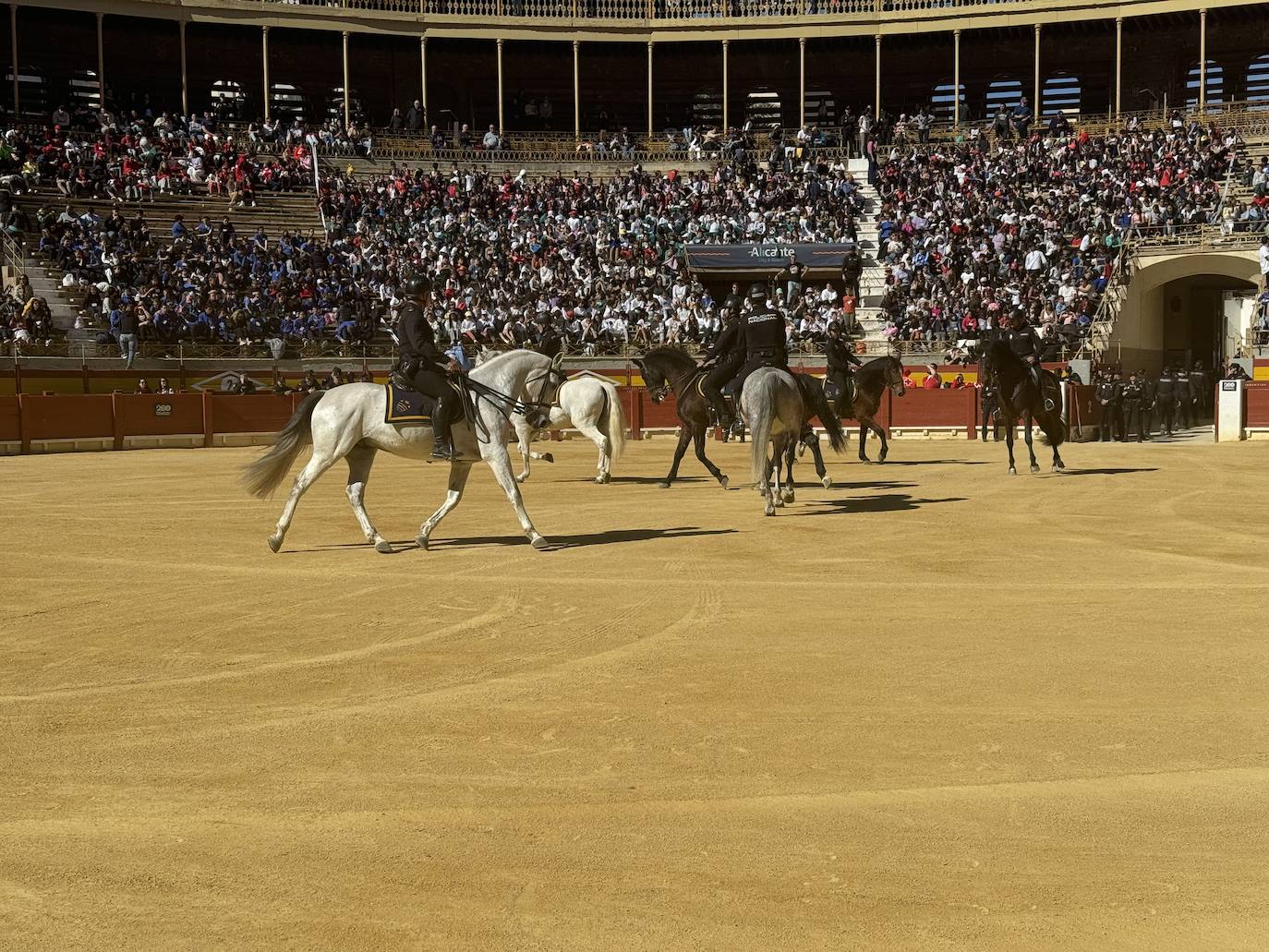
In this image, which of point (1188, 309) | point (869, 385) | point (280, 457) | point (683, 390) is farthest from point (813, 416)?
point (1188, 309)

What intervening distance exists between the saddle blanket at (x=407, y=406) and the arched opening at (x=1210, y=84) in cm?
4018

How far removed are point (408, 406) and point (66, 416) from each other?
18.3m

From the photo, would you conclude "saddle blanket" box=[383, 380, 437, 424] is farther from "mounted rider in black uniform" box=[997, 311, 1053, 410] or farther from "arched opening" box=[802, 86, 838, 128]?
"arched opening" box=[802, 86, 838, 128]

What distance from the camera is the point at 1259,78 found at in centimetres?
4409

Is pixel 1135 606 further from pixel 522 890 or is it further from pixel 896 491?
pixel 896 491

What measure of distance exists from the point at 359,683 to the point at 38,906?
274 cm

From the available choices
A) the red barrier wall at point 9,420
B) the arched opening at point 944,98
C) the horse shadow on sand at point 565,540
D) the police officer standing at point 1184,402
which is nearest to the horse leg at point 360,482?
the horse shadow on sand at point 565,540

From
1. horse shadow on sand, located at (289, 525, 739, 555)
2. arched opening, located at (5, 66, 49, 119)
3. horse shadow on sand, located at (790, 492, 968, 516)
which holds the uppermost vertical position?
arched opening, located at (5, 66, 49, 119)

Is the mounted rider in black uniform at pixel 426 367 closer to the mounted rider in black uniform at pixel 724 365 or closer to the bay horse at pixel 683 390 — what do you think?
the mounted rider in black uniform at pixel 724 365

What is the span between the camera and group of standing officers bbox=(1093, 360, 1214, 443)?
28.4m

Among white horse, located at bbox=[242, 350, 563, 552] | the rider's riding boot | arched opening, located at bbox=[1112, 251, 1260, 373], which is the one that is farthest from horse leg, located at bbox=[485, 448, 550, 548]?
arched opening, located at bbox=[1112, 251, 1260, 373]

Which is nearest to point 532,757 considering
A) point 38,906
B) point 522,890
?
point 522,890

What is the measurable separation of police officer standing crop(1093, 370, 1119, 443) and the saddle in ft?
66.8

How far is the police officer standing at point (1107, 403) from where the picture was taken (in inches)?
1111
